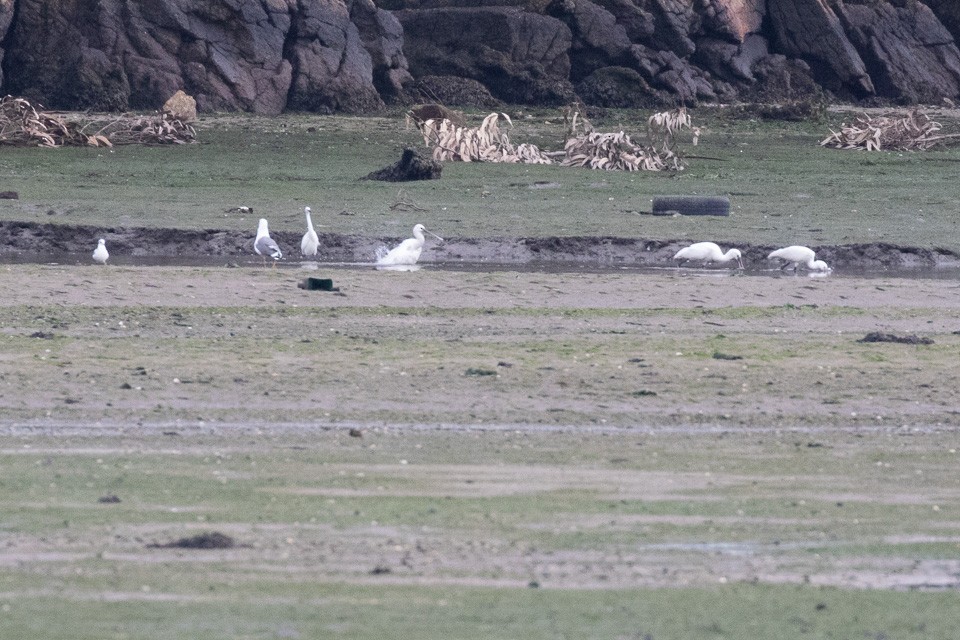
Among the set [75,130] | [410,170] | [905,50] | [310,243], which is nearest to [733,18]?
[905,50]

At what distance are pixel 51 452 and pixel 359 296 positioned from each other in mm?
6057

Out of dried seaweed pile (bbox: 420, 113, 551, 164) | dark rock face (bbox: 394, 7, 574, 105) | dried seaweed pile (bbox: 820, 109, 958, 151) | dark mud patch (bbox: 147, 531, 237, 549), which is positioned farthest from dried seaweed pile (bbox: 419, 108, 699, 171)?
dark mud patch (bbox: 147, 531, 237, 549)

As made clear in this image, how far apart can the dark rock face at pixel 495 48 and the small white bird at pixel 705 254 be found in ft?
66.4

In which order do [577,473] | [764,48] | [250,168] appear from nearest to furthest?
[577,473]
[250,168]
[764,48]

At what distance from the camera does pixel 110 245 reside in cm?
1819

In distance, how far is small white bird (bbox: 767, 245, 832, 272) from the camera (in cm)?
1648

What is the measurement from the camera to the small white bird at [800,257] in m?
16.5

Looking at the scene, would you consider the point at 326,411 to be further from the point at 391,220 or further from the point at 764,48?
the point at 764,48

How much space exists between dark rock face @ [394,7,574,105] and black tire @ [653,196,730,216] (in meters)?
16.7

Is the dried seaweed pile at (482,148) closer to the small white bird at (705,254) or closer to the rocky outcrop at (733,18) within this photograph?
the small white bird at (705,254)

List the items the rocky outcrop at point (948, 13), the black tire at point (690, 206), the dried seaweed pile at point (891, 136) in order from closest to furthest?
the black tire at point (690, 206), the dried seaweed pile at point (891, 136), the rocky outcrop at point (948, 13)

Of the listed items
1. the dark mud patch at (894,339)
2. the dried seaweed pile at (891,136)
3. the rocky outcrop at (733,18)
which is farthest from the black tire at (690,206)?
the rocky outcrop at (733,18)

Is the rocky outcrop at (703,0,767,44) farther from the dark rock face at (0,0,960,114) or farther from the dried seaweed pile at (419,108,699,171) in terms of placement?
the dried seaweed pile at (419,108,699,171)

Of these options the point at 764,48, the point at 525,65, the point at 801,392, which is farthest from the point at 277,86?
the point at 801,392
